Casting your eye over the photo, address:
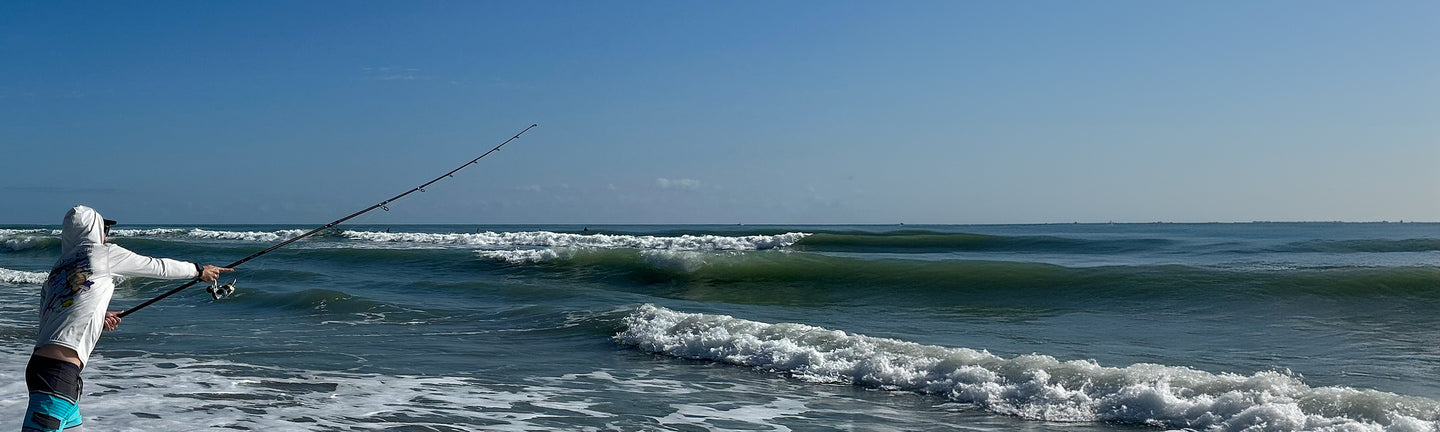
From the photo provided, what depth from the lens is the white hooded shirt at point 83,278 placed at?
3947 mm

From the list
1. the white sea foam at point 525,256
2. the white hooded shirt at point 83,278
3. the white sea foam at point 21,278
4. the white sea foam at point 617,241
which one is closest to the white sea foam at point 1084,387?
the white hooded shirt at point 83,278

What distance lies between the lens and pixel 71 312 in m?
3.95

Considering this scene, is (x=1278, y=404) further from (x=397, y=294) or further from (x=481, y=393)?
(x=397, y=294)

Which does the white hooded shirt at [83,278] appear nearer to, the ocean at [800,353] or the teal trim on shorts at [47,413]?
the teal trim on shorts at [47,413]

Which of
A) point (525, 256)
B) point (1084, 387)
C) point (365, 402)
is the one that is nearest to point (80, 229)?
point (365, 402)

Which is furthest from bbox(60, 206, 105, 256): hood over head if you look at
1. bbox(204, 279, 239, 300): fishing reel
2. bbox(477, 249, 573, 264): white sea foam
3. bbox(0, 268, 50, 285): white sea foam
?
bbox(477, 249, 573, 264): white sea foam

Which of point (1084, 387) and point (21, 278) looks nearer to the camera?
point (1084, 387)

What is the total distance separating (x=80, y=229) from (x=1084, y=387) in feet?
22.0

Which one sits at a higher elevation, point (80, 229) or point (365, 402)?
point (80, 229)

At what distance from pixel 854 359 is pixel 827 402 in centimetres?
152

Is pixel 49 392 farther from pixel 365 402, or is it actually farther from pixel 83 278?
pixel 365 402

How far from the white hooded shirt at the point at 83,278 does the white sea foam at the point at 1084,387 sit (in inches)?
231

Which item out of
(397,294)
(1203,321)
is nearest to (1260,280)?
(1203,321)

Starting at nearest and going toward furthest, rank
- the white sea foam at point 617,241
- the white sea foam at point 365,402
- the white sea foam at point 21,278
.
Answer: the white sea foam at point 365,402, the white sea foam at point 21,278, the white sea foam at point 617,241
